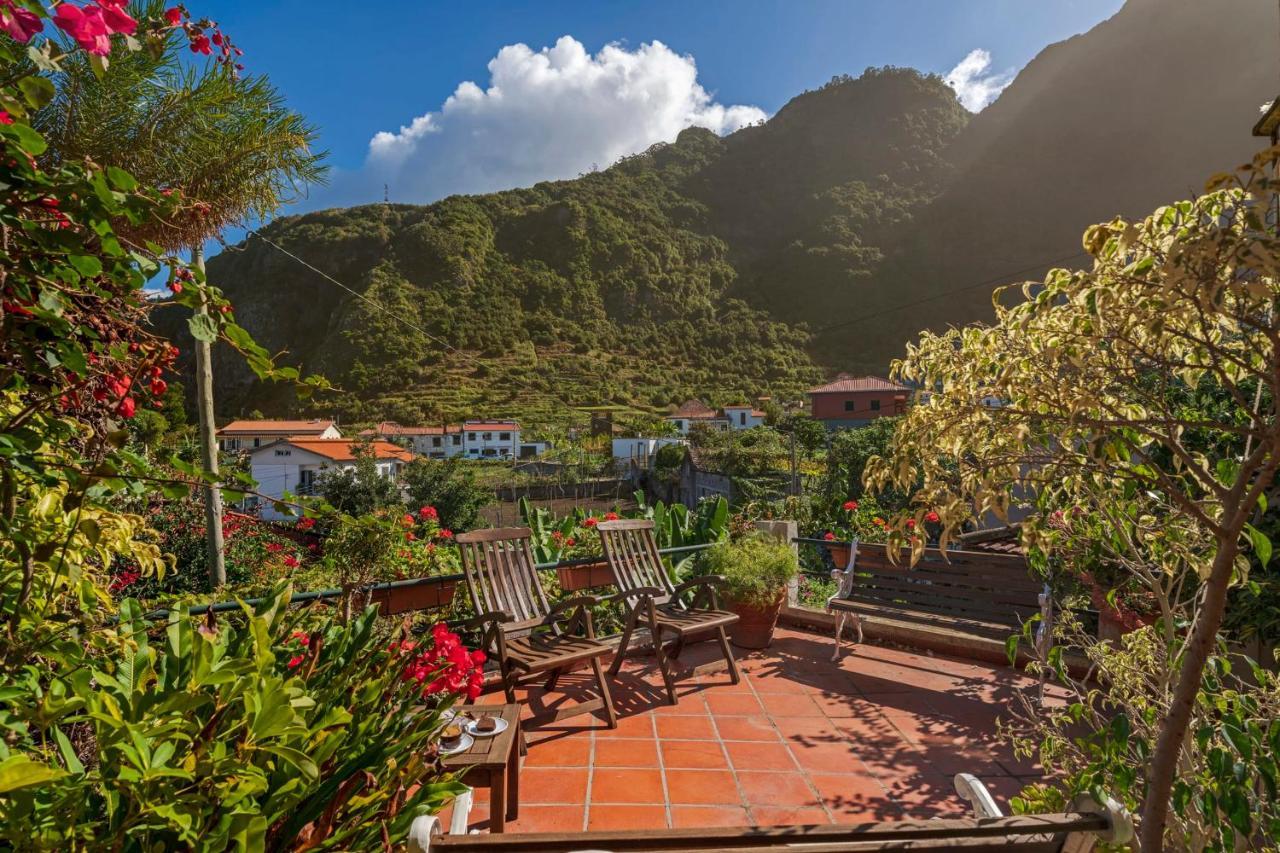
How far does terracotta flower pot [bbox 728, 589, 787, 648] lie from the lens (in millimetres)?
4391

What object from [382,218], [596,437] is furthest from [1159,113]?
[382,218]

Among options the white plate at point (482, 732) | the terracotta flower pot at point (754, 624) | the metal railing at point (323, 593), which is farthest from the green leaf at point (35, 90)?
the terracotta flower pot at point (754, 624)

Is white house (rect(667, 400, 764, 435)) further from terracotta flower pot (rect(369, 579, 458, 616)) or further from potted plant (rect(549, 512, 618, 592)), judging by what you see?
terracotta flower pot (rect(369, 579, 458, 616))

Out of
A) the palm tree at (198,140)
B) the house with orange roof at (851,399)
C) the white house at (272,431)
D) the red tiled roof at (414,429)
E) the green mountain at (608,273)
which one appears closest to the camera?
the palm tree at (198,140)

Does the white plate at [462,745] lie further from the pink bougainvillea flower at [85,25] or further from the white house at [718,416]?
the white house at [718,416]

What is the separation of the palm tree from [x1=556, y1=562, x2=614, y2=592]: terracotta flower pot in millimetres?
2477

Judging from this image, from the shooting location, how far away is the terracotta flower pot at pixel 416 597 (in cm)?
343

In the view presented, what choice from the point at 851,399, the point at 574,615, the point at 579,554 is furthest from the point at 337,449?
the point at 851,399

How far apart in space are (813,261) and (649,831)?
71.0 meters

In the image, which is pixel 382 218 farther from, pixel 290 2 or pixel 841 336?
pixel 290 2

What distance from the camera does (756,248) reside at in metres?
75.8

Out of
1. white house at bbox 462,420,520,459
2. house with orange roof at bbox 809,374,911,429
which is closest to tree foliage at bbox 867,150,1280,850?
house with orange roof at bbox 809,374,911,429

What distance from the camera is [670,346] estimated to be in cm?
6644

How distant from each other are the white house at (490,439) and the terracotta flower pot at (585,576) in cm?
4268
